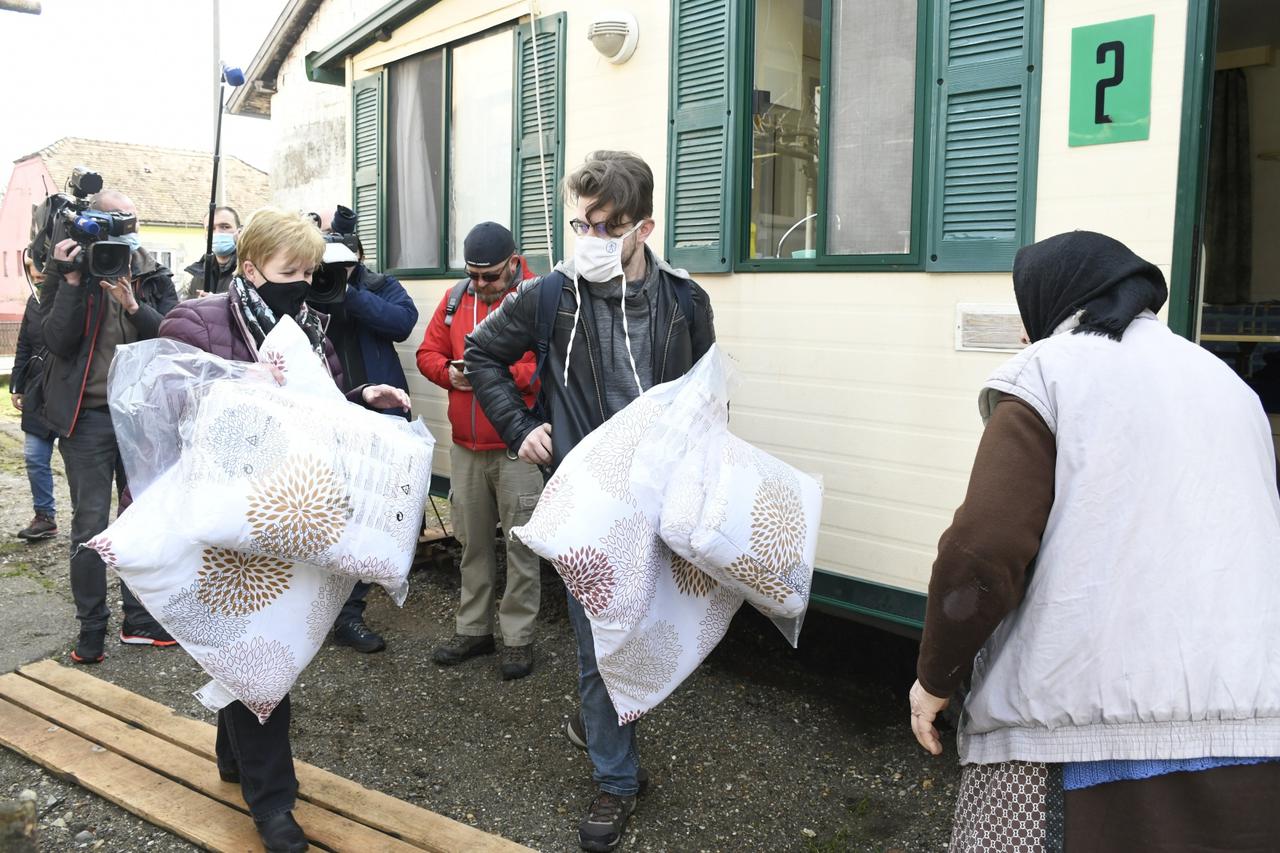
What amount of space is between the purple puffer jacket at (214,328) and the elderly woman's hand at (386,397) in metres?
0.35

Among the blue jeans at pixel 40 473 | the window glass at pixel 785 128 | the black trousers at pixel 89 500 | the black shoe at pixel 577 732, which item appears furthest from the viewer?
the blue jeans at pixel 40 473

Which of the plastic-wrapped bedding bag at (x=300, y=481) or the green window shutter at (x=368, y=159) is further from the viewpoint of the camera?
the green window shutter at (x=368, y=159)

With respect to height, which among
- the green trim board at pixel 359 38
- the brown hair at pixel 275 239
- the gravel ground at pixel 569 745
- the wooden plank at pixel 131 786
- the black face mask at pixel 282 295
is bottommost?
the gravel ground at pixel 569 745

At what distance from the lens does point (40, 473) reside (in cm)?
604

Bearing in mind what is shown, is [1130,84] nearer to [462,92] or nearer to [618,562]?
[618,562]

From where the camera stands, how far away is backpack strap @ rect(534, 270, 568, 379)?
9.21 ft

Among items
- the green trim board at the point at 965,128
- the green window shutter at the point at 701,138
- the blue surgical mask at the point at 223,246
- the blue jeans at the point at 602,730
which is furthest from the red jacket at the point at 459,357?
the blue surgical mask at the point at 223,246

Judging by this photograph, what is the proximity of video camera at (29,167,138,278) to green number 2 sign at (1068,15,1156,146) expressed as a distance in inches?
130

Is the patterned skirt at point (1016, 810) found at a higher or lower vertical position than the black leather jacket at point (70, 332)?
lower

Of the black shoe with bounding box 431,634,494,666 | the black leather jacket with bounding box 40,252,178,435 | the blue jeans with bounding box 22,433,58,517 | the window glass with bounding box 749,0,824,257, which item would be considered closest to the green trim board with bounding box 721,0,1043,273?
the window glass with bounding box 749,0,824,257

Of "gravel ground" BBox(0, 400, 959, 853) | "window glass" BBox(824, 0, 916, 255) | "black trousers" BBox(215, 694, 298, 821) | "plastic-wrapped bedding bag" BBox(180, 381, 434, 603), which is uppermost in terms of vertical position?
"window glass" BBox(824, 0, 916, 255)

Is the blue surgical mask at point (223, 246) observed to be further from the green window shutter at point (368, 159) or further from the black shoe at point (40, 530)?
the black shoe at point (40, 530)

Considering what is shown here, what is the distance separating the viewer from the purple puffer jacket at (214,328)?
2.70 meters

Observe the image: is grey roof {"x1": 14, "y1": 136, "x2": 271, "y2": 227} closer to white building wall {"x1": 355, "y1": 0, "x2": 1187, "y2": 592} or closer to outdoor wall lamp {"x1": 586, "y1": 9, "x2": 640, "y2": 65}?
outdoor wall lamp {"x1": 586, "y1": 9, "x2": 640, "y2": 65}
